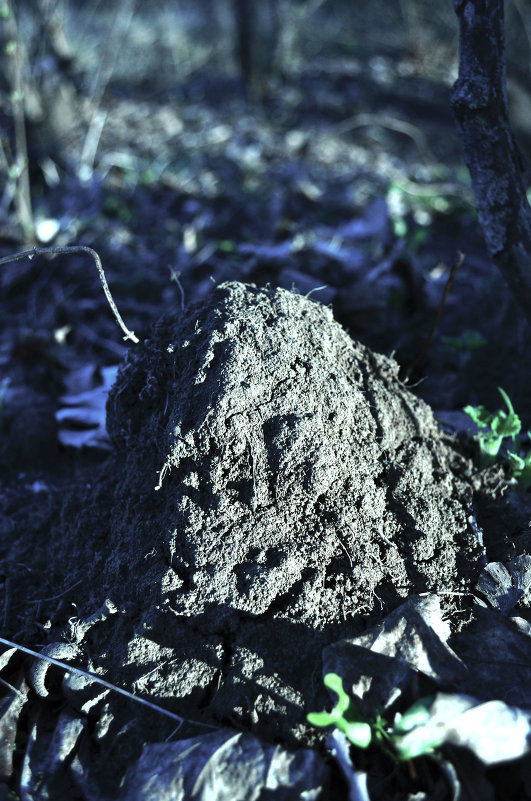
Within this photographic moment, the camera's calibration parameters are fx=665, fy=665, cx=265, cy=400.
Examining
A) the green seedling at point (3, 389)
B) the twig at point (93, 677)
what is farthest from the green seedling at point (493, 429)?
the green seedling at point (3, 389)

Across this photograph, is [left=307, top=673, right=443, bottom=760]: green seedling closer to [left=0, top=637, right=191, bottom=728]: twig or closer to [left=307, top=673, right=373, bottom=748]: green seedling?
[left=307, top=673, right=373, bottom=748]: green seedling

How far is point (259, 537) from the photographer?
1.71 meters

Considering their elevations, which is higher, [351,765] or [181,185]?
[351,765]

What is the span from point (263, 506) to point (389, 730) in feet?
1.96

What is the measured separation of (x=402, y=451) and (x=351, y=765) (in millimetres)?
856

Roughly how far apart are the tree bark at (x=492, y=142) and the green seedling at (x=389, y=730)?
1.51 m

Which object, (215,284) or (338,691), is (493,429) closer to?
(338,691)

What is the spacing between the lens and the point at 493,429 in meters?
2.01

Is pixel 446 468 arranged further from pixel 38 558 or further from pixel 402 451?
pixel 38 558

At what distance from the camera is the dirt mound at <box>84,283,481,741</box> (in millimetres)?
1606

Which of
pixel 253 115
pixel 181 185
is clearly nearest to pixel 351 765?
pixel 181 185

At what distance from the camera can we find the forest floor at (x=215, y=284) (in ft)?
5.66

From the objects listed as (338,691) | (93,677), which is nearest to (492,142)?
(338,691)

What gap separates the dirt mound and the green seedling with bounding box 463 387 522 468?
0.36ft
